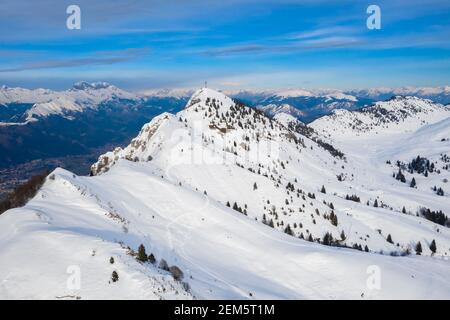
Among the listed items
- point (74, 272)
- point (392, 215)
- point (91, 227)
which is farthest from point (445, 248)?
point (74, 272)

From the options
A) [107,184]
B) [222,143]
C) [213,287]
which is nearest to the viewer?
[213,287]

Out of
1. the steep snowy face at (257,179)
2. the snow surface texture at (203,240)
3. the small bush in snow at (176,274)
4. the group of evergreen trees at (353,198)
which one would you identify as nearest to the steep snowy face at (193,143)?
the steep snowy face at (257,179)

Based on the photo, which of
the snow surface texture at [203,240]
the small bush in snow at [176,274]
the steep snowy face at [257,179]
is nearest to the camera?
the snow surface texture at [203,240]

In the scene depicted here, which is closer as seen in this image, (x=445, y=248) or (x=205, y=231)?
(x=205, y=231)

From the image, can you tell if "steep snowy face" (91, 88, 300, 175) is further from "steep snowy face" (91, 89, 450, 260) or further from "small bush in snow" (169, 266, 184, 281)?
"small bush in snow" (169, 266, 184, 281)

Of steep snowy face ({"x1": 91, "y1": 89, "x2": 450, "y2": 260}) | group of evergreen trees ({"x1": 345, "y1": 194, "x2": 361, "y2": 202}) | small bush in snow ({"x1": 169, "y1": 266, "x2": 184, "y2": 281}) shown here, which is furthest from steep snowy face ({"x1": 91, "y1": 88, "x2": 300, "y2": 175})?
small bush in snow ({"x1": 169, "y1": 266, "x2": 184, "y2": 281})

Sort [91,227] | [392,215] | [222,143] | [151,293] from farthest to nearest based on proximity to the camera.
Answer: [222,143], [392,215], [91,227], [151,293]

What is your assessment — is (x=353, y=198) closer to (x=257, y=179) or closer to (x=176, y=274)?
(x=257, y=179)

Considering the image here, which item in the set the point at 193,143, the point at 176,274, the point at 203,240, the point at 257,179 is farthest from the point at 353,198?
the point at 176,274

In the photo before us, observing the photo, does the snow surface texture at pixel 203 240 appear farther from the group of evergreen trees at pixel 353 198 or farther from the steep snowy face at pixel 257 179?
the group of evergreen trees at pixel 353 198

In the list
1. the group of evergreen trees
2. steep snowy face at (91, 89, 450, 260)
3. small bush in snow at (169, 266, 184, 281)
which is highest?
small bush in snow at (169, 266, 184, 281)
